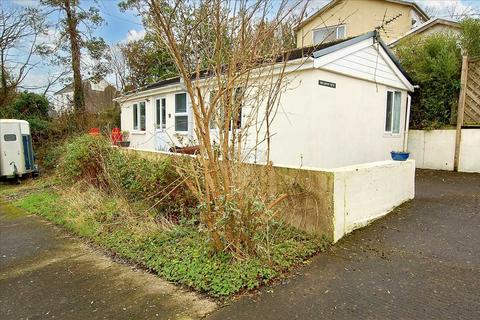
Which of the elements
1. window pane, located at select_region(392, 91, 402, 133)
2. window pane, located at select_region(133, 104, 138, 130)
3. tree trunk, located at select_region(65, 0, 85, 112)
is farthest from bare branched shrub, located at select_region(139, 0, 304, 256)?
tree trunk, located at select_region(65, 0, 85, 112)

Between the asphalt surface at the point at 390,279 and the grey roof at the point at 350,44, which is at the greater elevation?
the grey roof at the point at 350,44

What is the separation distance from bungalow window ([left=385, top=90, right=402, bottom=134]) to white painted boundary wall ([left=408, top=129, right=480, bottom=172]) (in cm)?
71

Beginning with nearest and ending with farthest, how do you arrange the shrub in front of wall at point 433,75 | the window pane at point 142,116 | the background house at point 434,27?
the shrub in front of wall at point 433,75
the background house at point 434,27
the window pane at point 142,116

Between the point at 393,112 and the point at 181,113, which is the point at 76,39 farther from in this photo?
the point at 393,112

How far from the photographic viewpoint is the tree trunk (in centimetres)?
1566

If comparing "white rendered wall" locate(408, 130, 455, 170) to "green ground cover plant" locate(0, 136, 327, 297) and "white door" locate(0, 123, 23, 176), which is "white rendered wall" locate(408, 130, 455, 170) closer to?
"green ground cover plant" locate(0, 136, 327, 297)

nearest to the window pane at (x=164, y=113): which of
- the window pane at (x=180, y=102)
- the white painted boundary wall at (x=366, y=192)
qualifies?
the window pane at (x=180, y=102)

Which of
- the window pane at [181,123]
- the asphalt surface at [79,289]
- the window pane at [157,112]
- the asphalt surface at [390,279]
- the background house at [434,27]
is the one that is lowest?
the asphalt surface at [79,289]

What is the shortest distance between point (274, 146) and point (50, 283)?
608 centimetres

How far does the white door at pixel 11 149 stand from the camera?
10.2 m

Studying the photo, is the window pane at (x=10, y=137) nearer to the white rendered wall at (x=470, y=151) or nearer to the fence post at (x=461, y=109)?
the fence post at (x=461, y=109)

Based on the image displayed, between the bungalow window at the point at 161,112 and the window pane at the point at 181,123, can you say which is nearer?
the window pane at the point at 181,123

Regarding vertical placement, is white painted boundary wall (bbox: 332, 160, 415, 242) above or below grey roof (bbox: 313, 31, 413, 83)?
below

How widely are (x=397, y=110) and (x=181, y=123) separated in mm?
7714
